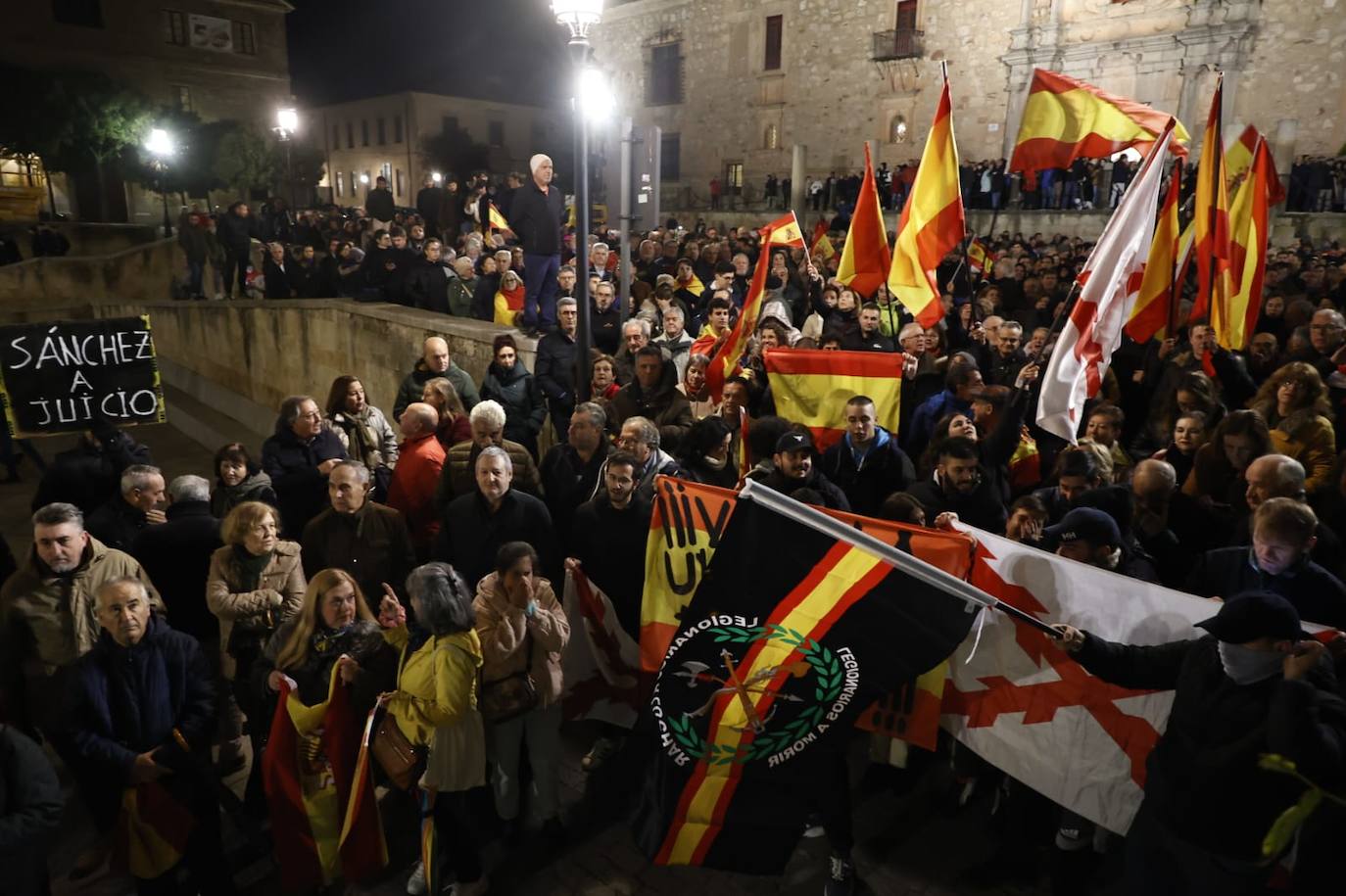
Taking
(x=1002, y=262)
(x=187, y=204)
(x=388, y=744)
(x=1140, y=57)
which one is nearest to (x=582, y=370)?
(x=388, y=744)

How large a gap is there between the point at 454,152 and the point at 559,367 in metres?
51.9

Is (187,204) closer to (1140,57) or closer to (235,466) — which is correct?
(1140,57)

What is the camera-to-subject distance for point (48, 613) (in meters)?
4.22

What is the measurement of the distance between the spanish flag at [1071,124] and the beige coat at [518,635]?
5.03 m

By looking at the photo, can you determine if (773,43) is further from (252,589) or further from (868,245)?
(252,589)

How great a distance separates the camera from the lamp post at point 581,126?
6367 mm

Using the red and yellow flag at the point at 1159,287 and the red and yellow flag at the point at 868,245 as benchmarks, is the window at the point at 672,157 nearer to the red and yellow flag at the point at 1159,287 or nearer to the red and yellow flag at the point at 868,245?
the red and yellow flag at the point at 868,245

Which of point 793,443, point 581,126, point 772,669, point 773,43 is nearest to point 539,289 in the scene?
point 581,126

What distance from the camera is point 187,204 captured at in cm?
3700

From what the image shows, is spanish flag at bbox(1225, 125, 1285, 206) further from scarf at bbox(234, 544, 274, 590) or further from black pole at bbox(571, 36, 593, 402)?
scarf at bbox(234, 544, 274, 590)

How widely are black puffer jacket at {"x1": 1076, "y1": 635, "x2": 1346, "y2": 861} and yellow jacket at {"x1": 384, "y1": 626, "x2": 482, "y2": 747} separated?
101 inches

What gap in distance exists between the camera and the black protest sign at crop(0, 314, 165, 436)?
5961 millimetres

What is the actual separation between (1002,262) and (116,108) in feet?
105

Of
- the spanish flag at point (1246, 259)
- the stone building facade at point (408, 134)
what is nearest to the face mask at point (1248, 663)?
the spanish flag at point (1246, 259)
